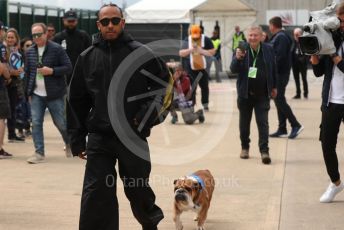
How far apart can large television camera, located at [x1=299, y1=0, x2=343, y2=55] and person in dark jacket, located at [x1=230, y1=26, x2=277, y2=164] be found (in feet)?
9.61

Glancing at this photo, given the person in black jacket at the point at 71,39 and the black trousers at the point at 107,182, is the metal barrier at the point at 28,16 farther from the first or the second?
the black trousers at the point at 107,182

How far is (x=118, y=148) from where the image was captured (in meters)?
5.50

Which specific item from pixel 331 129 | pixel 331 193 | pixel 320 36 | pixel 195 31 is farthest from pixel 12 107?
pixel 320 36

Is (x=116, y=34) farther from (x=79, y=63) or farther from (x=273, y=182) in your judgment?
(x=273, y=182)

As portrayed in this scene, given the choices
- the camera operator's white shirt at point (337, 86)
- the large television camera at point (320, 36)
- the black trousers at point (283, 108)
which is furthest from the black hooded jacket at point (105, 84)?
the black trousers at point (283, 108)

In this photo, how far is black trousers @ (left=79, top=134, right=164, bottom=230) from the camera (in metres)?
Result: 5.46

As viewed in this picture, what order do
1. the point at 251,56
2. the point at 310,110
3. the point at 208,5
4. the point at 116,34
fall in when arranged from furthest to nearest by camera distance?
1. the point at 208,5
2. the point at 310,110
3. the point at 251,56
4. the point at 116,34

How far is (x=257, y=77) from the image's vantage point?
9984mm

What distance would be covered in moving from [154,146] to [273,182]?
3.47 m

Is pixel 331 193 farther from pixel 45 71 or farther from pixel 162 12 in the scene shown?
pixel 162 12

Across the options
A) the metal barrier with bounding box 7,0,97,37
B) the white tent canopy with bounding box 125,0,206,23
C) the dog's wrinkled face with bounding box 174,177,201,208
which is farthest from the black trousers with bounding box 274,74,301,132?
the white tent canopy with bounding box 125,0,206,23

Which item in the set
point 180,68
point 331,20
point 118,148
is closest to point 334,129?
point 331,20

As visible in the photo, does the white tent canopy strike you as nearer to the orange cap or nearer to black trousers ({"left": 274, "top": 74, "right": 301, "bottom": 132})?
the orange cap

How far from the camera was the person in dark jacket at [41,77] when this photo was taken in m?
10.2
